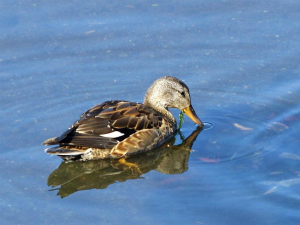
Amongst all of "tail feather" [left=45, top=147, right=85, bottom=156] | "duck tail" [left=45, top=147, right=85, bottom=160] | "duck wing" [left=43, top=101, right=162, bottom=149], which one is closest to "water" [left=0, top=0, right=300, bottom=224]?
"duck tail" [left=45, top=147, right=85, bottom=160]

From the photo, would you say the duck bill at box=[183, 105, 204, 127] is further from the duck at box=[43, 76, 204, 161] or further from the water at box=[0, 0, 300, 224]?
the water at box=[0, 0, 300, 224]

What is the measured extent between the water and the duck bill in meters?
0.20

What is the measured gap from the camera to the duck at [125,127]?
9680mm

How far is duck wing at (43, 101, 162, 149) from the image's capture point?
9656 mm

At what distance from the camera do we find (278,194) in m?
8.55

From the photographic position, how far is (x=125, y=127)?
1013 cm

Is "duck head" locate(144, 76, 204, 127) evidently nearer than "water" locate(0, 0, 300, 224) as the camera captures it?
No

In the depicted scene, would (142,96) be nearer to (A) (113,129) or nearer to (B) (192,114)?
(B) (192,114)

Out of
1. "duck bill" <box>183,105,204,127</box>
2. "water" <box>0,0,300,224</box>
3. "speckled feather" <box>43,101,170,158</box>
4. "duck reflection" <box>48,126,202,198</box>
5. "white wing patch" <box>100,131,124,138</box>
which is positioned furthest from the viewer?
"duck bill" <box>183,105,204,127</box>

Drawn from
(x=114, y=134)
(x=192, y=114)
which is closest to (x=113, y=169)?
(x=114, y=134)

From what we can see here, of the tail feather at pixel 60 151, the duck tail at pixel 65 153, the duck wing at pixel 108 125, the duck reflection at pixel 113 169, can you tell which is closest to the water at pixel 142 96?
the duck reflection at pixel 113 169

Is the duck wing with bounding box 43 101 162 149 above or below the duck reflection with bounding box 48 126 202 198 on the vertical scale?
above

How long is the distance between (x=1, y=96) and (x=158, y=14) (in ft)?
12.9

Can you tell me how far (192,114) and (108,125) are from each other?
1715mm
